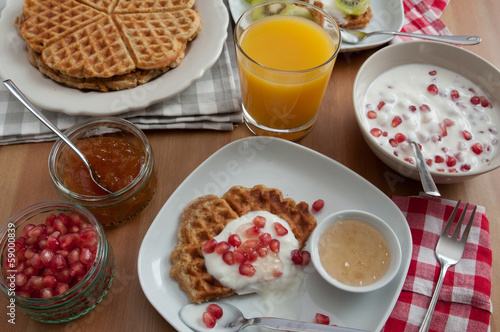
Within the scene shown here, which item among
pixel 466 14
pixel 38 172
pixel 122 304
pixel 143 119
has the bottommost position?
pixel 122 304

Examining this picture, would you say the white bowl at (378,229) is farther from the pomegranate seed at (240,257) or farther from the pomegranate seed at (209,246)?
the pomegranate seed at (209,246)

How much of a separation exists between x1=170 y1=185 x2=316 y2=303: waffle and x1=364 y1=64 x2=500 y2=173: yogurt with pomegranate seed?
58 cm

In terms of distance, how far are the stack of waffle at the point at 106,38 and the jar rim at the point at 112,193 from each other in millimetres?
267

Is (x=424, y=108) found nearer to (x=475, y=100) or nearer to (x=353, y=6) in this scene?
(x=475, y=100)

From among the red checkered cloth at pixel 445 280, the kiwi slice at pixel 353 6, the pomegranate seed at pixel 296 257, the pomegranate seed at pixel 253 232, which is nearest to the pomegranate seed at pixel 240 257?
the pomegranate seed at pixel 253 232

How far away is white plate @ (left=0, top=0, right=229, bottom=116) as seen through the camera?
7.49 feet

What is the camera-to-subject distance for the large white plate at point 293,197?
1.86m

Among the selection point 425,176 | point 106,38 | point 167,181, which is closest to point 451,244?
point 425,176

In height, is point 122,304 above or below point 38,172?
below

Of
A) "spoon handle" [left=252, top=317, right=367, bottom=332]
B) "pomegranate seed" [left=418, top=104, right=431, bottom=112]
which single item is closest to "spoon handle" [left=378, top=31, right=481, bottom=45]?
"pomegranate seed" [left=418, top=104, right=431, bottom=112]

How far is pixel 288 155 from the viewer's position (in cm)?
226

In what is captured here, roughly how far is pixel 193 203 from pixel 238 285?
1.52 feet

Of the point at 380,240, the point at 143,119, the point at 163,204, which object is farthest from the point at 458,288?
the point at 143,119

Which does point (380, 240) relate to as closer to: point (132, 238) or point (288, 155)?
point (288, 155)
